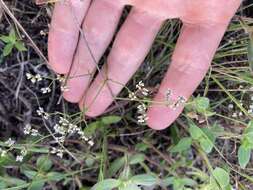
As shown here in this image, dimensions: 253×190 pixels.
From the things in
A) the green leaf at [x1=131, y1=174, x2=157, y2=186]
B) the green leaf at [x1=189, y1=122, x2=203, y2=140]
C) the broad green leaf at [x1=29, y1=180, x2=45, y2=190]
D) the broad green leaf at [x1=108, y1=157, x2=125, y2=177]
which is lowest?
the broad green leaf at [x1=108, y1=157, x2=125, y2=177]

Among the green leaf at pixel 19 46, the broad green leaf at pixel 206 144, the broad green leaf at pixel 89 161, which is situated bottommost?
the broad green leaf at pixel 89 161

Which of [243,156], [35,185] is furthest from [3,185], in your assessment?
[243,156]

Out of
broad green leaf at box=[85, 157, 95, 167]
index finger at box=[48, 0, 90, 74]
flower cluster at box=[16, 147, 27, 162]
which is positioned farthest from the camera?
broad green leaf at box=[85, 157, 95, 167]

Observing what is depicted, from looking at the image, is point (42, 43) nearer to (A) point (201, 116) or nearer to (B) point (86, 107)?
(B) point (86, 107)

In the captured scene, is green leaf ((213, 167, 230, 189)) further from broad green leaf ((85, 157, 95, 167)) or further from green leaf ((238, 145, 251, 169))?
broad green leaf ((85, 157, 95, 167))

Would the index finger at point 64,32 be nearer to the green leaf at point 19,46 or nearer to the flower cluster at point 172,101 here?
the green leaf at point 19,46

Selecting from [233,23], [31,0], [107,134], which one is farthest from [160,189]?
[31,0]

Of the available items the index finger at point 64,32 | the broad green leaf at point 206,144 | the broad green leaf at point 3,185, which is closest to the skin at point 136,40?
the index finger at point 64,32

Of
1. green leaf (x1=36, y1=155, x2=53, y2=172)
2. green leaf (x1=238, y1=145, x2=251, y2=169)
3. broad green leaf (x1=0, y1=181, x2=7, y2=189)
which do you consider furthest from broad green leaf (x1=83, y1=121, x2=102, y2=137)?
green leaf (x1=238, y1=145, x2=251, y2=169)

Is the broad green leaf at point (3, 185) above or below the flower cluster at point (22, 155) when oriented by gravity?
below
